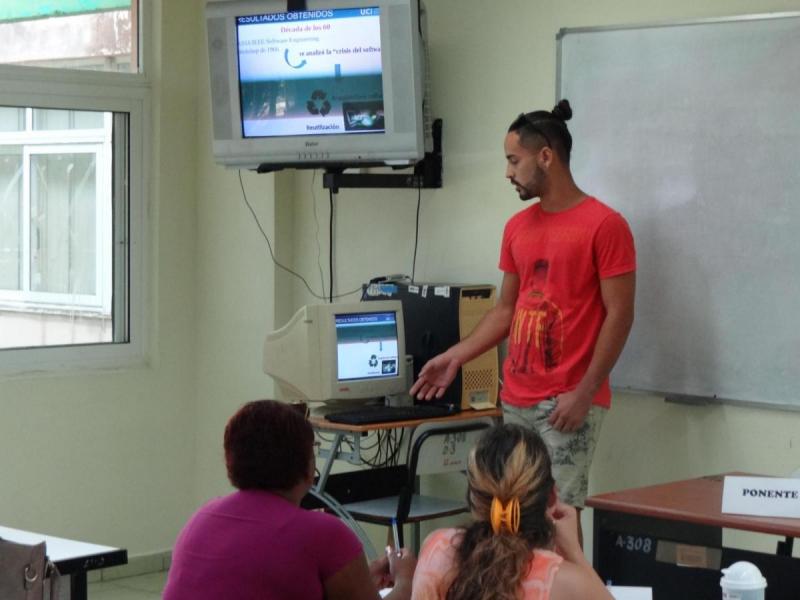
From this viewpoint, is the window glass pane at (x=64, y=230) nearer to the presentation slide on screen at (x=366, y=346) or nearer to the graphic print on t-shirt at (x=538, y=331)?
the presentation slide on screen at (x=366, y=346)

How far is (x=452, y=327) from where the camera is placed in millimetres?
4770

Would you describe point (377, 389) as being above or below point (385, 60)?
below

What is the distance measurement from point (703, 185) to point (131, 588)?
3.09m

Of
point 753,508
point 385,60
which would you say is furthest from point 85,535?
point 753,508

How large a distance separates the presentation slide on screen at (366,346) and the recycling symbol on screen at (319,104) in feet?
2.69

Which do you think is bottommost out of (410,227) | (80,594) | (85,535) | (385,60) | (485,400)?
(85,535)

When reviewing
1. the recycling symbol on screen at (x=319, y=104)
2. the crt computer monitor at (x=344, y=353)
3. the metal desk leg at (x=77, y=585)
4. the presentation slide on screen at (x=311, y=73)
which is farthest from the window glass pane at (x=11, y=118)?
the metal desk leg at (x=77, y=585)

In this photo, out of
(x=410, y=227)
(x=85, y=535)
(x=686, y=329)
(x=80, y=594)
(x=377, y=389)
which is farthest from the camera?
(x=85, y=535)

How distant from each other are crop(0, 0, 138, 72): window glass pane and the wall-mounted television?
2.78 ft

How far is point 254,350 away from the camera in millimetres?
5758

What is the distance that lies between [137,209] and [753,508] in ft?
12.0

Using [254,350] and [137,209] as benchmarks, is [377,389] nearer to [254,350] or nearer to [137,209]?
[254,350]

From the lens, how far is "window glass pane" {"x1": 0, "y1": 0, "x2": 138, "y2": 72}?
554 cm

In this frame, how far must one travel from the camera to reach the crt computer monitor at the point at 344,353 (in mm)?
4723
